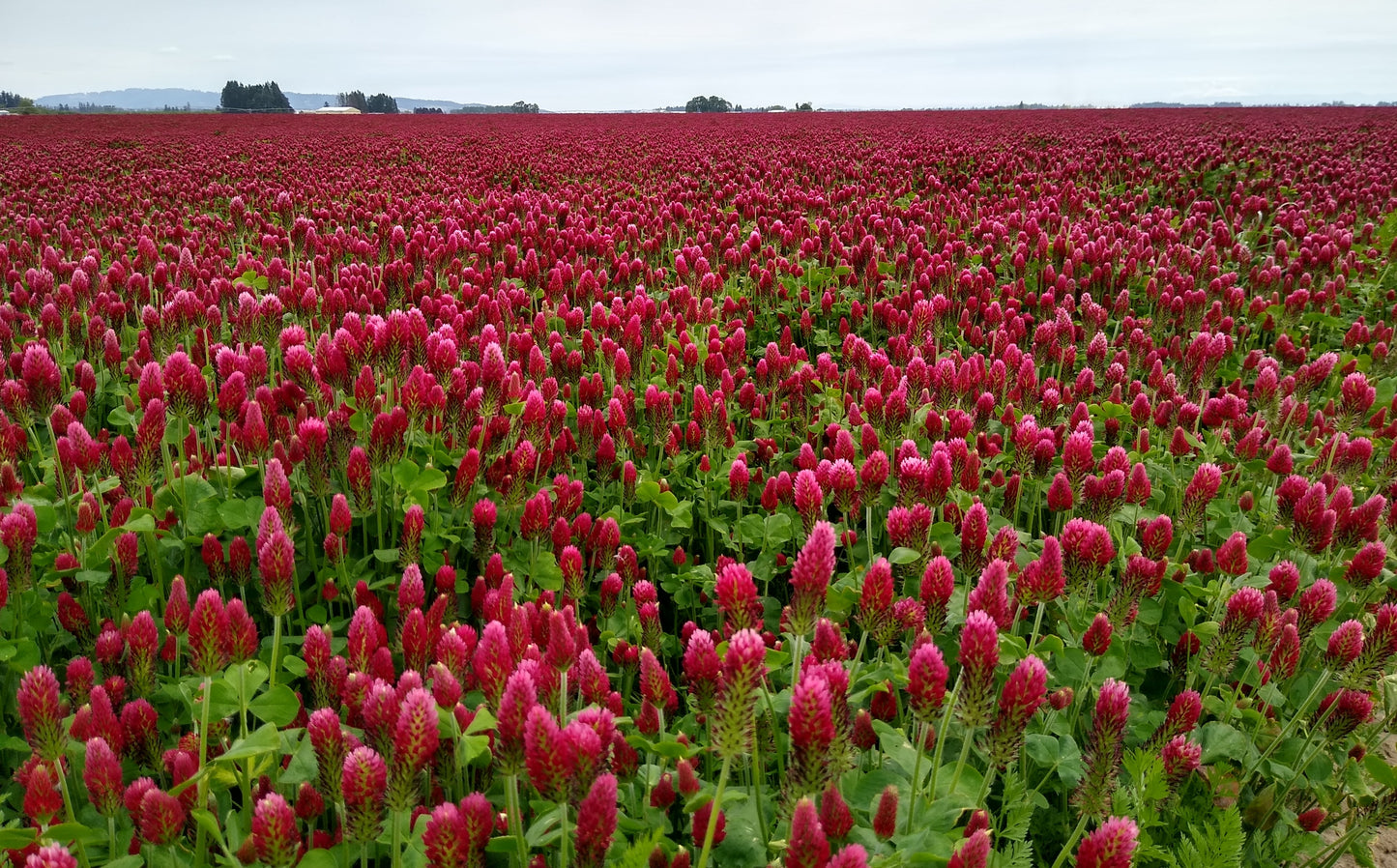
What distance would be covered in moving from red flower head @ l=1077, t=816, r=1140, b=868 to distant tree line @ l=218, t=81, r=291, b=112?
91853mm

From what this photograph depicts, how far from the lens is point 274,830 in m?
1.52

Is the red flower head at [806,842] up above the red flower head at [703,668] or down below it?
below

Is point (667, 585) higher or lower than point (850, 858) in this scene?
lower

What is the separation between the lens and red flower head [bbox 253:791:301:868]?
59.5 inches

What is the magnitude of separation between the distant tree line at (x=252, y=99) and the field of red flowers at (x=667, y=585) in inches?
3500

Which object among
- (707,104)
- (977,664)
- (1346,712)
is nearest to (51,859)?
(977,664)

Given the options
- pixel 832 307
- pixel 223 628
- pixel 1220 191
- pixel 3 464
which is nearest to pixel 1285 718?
pixel 223 628

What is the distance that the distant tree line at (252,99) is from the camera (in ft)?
262

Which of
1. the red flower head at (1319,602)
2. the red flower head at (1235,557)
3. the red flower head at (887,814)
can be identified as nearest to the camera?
the red flower head at (887,814)

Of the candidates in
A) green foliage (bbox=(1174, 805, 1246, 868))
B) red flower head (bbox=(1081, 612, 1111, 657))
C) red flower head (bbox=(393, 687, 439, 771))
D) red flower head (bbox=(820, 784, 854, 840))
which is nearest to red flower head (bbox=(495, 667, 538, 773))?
red flower head (bbox=(393, 687, 439, 771))

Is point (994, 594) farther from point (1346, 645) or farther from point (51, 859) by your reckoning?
point (51, 859)

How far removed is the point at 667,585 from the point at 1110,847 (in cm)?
191

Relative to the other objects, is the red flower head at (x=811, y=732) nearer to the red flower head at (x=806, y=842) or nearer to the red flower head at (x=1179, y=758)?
the red flower head at (x=806, y=842)

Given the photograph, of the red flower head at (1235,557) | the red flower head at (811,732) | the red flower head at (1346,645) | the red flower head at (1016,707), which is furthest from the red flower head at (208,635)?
the red flower head at (1235,557)
